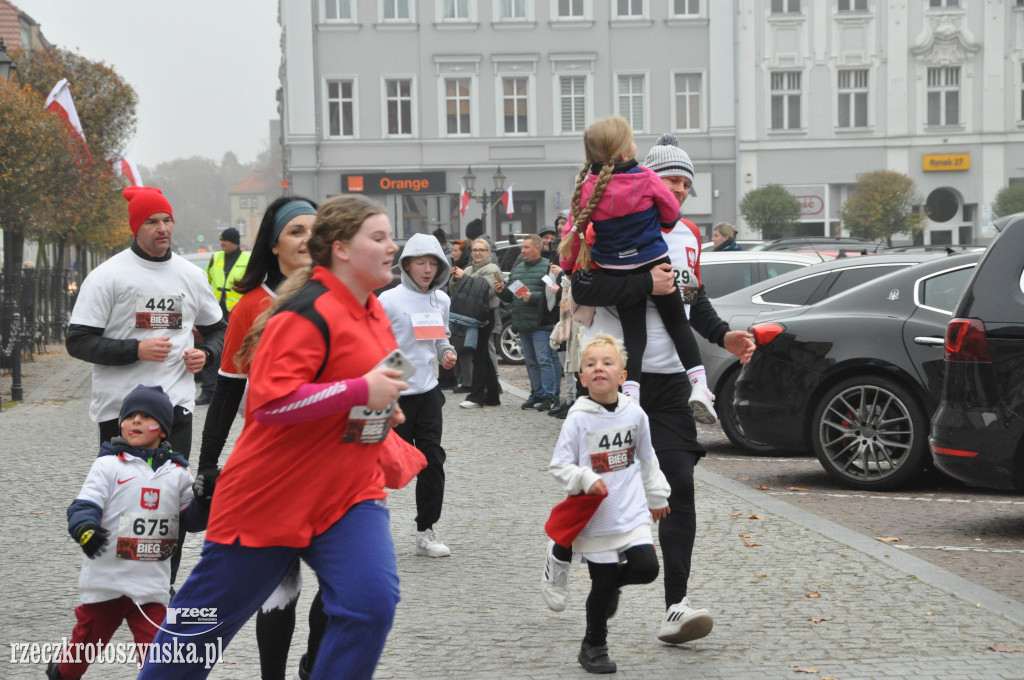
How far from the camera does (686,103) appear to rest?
50156mm

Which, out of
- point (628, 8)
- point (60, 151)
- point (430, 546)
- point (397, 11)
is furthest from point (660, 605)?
point (628, 8)

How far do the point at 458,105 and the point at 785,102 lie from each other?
12503 millimetres

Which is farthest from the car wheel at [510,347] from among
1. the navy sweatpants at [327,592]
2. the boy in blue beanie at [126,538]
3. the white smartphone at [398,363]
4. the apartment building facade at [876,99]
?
the apartment building facade at [876,99]

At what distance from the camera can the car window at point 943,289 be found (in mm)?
9484

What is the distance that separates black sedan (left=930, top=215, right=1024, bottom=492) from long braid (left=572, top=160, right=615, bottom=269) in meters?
2.95

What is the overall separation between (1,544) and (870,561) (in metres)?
4.90

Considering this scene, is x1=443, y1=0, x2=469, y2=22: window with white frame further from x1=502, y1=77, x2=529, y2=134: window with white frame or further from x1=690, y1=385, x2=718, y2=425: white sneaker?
x1=690, y1=385, x2=718, y2=425: white sneaker

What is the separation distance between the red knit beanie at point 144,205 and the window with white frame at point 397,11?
1752 inches

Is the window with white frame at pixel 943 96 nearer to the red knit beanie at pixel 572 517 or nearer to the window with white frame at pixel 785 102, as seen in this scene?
the window with white frame at pixel 785 102

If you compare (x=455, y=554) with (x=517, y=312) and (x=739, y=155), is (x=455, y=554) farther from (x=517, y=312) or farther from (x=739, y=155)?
(x=739, y=155)

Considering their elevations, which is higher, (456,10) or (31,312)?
(456,10)

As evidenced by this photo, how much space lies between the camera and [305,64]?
48438 mm

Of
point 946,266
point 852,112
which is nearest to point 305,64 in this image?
point 852,112

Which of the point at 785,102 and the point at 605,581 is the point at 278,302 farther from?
the point at 785,102
